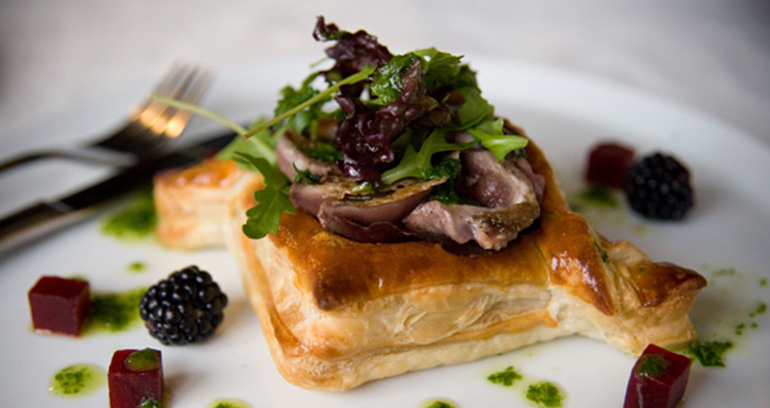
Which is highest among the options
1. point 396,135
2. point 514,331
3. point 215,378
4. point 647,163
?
point 396,135

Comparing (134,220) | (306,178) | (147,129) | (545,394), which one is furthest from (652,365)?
(147,129)

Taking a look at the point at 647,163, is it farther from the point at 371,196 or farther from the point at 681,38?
the point at 681,38

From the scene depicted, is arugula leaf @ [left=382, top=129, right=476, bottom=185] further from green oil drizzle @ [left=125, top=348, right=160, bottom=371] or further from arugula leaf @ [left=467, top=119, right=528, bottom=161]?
green oil drizzle @ [left=125, top=348, right=160, bottom=371]

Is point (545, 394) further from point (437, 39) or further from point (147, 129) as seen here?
point (437, 39)

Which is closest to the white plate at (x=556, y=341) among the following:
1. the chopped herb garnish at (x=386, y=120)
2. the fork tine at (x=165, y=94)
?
the fork tine at (x=165, y=94)

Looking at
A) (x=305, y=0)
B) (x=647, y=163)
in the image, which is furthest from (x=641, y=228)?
(x=305, y=0)

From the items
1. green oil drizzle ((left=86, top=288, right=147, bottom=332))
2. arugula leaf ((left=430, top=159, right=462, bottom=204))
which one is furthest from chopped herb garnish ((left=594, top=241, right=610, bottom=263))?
green oil drizzle ((left=86, top=288, right=147, bottom=332))
